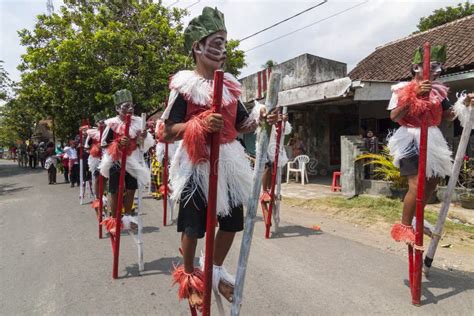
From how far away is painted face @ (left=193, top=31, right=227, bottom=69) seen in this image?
2443 mm

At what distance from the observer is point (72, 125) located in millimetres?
18344

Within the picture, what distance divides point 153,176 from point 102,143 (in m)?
5.78

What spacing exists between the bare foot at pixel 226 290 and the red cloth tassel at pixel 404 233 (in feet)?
5.79

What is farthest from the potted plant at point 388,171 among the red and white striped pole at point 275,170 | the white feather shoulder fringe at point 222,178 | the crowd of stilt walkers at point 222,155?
the white feather shoulder fringe at point 222,178

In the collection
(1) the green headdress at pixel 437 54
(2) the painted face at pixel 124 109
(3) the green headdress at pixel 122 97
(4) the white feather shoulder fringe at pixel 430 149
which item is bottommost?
(4) the white feather shoulder fringe at pixel 430 149

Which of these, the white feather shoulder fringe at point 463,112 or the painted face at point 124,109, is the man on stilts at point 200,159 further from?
the painted face at point 124,109

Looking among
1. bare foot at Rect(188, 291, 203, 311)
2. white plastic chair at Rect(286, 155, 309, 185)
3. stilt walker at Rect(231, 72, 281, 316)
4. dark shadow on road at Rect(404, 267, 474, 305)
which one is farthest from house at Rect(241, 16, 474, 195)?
bare foot at Rect(188, 291, 203, 311)

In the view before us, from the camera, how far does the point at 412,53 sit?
13.0m

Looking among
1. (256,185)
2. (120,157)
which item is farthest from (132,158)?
(256,185)

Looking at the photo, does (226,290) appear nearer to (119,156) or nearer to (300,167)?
(119,156)

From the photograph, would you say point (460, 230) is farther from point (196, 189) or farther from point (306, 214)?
point (196, 189)

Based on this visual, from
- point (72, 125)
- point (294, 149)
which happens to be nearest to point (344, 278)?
point (294, 149)

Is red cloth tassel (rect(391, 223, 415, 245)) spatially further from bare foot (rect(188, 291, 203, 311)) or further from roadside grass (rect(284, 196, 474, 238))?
roadside grass (rect(284, 196, 474, 238))

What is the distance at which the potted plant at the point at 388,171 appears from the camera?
7.60 meters
